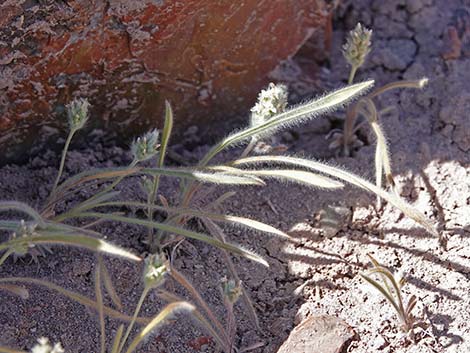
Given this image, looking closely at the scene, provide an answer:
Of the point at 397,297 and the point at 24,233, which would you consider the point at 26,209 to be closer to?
the point at 24,233

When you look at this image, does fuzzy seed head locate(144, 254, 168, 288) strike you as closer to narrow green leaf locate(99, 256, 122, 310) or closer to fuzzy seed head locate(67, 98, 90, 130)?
narrow green leaf locate(99, 256, 122, 310)

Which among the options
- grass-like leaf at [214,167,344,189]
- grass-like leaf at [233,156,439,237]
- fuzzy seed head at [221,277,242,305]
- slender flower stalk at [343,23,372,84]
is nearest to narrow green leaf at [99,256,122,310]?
fuzzy seed head at [221,277,242,305]

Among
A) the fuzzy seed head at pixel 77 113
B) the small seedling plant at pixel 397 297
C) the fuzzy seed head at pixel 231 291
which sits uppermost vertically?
the fuzzy seed head at pixel 77 113

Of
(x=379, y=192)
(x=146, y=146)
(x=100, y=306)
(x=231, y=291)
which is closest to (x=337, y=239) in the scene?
(x=379, y=192)

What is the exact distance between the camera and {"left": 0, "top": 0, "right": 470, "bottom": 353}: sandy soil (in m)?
2.04

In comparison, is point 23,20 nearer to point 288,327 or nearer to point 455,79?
point 288,327

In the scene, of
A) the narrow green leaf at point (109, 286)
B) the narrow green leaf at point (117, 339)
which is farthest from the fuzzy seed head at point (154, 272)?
the narrow green leaf at point (109, 286)

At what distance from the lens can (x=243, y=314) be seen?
211cm

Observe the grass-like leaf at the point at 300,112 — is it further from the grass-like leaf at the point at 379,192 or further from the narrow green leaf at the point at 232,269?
the narrow green leaf at the point at 232,269

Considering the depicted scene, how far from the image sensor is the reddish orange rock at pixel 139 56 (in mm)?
2285

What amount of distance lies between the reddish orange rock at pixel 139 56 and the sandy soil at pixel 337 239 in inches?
4.0

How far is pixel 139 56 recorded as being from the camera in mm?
2438

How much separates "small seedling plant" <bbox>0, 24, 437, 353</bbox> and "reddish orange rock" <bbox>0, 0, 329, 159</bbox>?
0.63 feet

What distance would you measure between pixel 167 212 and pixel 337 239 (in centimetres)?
48
